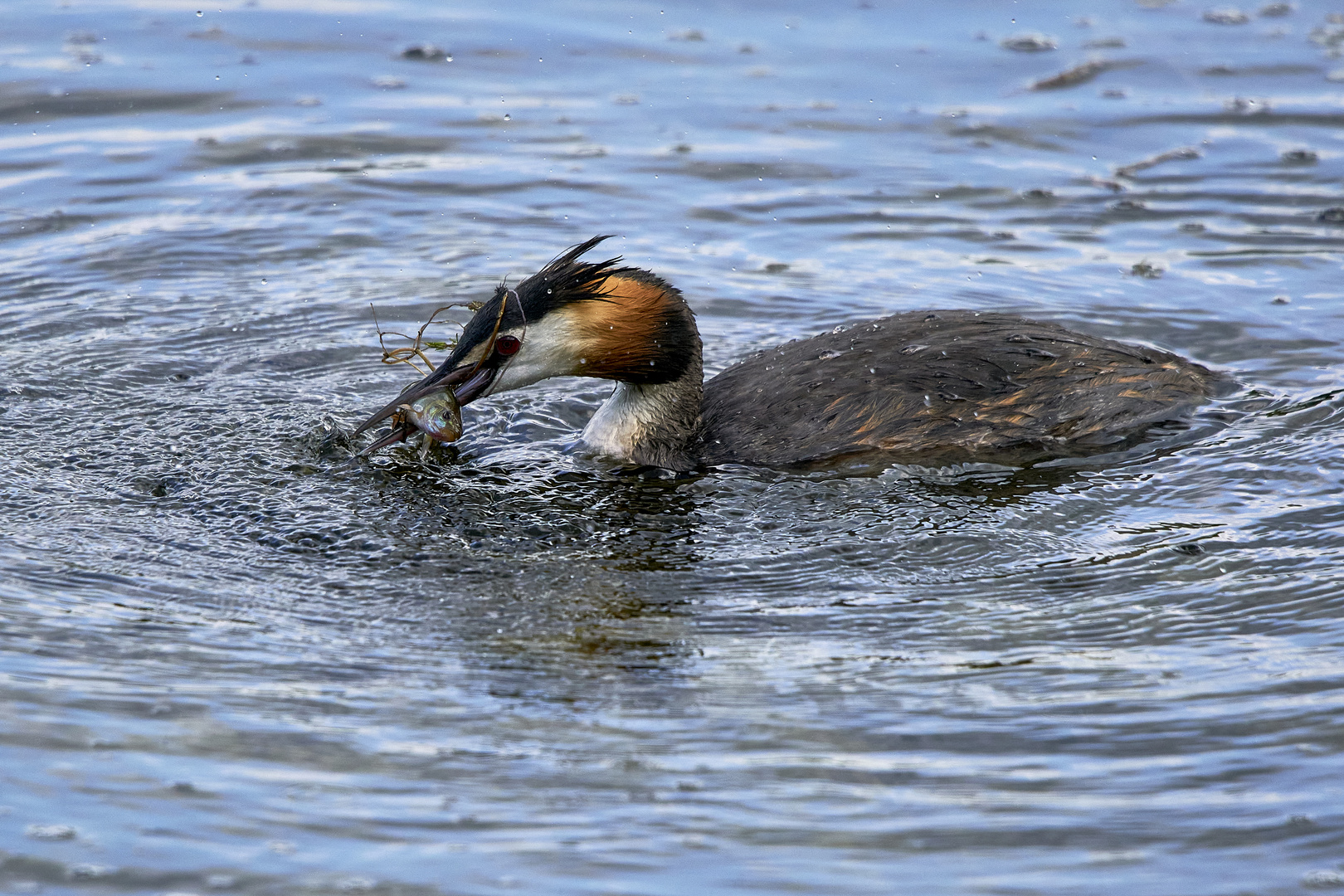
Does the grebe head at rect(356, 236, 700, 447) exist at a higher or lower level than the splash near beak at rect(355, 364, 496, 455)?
higher

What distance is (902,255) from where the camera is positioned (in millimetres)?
9445

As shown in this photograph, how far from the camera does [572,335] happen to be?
6895mm

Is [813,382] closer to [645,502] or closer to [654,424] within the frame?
[654,424]

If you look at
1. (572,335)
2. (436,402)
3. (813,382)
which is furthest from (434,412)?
(813,382)

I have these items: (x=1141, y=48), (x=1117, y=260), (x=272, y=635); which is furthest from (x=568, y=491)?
(x=1141, y=48)

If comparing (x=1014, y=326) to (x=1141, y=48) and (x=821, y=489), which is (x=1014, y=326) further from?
(x=1141, y=48)

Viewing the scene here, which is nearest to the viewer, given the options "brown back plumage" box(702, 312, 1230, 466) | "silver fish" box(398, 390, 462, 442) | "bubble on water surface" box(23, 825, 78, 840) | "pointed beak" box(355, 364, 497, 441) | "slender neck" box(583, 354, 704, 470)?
"bubble on water surface" box(23, 825, 78, 840)

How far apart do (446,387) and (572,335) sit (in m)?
0.61

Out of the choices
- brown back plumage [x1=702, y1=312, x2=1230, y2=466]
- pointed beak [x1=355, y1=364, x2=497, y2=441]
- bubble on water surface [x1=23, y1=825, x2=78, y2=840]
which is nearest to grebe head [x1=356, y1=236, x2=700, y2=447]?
pointed beak [x1=355, y1=364, x2=497, y2=441]

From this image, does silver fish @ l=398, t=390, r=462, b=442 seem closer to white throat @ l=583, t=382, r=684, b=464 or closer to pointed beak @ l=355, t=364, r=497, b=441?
pointed beak @ l=355, t=364, r=497, b=441

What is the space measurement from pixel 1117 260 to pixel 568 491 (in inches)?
166

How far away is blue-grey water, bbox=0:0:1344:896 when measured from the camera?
4305mm

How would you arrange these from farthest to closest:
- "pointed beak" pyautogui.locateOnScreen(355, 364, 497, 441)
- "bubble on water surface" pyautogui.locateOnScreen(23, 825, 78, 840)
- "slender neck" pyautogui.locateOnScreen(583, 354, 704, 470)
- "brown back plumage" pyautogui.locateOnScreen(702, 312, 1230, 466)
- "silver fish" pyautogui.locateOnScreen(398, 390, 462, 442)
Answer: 1. "slender neck" pyautogui.locateOnScreen(583, 354, 704, 470)
2. "brown back plumage" pyautogui.locateOnScreen(702, 312, 1230, 466)
3. "silver fish" pyautogui.locateOnScreen(398, 390, 462, 442)
4. "pointed beak" pyautogui.locateOnScreen(355, 364, 497, 441)
5. "bubble on water surface" pyautogui.locateOnScreen(23, 825, 78, 840)

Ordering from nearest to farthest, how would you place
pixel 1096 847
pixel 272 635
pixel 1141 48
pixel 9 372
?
1. pixel 1096 847
2. pixel 272 635
3. pixel 9 372
4. pixel 1141 48
